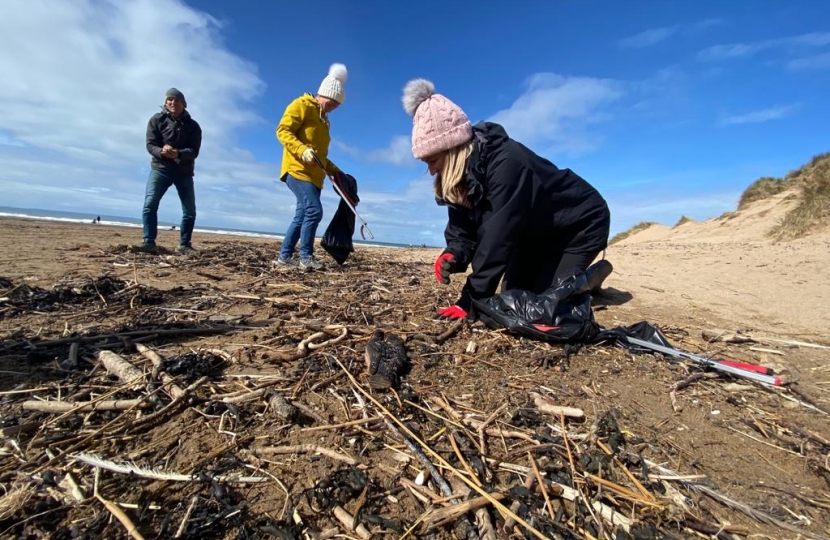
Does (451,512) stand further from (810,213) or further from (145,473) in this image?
(810,213)

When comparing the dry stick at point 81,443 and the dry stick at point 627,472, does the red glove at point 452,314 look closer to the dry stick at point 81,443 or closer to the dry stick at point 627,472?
the dry stick at point 627,472

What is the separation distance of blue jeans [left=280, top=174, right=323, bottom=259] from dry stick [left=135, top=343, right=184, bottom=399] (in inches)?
125

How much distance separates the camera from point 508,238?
9.28 ft

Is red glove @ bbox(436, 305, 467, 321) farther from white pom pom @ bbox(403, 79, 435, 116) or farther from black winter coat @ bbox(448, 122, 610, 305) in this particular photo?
white pom pom @ bbox(403, 79, 435, 116)

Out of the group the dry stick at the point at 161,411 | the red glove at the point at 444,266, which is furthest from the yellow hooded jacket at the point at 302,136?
the dry stick at the point at 161,411

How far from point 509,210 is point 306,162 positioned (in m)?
3.29

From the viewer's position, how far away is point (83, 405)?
4.98 feet

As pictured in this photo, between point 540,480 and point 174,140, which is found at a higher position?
point 174,140

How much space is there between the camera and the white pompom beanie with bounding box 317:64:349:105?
5.24 metres

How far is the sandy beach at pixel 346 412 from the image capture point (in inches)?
47.1

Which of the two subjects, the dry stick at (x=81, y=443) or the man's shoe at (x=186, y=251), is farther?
the man's shoe at (x=186, y=251)

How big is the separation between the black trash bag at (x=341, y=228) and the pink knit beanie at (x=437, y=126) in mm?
2723

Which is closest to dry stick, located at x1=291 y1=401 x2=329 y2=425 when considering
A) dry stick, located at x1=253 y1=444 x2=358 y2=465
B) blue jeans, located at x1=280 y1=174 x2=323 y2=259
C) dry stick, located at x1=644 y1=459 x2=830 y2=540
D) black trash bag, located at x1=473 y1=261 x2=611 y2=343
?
dry stick, located at x1=253 y1=444 x2=358 y2=465

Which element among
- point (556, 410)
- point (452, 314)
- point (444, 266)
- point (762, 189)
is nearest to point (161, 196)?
point (444, 266)
